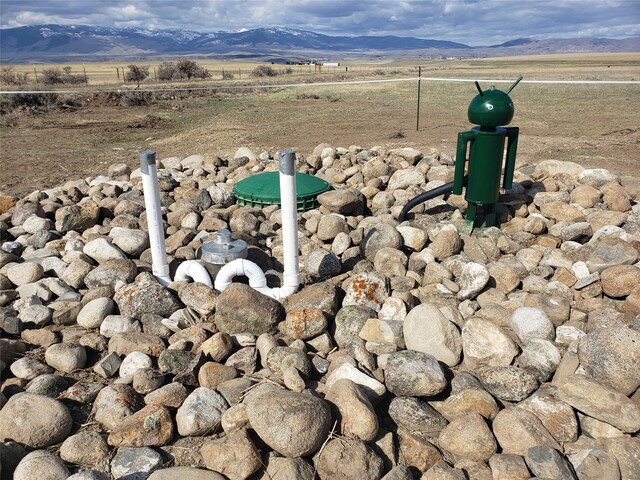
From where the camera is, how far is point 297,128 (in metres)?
14.1

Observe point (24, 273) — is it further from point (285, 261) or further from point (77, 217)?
point (285, 261)

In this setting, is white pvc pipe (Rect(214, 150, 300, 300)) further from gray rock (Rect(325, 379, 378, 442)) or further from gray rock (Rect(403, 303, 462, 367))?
gray rock (Rect(325, 379, 378, 442))

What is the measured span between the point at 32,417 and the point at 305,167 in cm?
533

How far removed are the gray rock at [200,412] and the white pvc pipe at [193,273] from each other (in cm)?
137

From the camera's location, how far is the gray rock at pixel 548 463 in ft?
7.98

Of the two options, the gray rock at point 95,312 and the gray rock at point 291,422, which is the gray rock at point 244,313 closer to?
the gray rock at point 95,312

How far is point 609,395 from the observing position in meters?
2.81

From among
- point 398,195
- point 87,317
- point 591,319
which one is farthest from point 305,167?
point 591,319

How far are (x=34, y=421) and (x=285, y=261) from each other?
195 cm

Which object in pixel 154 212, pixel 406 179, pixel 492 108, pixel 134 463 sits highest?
pixel 492 108

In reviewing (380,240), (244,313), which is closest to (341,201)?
(380,240)

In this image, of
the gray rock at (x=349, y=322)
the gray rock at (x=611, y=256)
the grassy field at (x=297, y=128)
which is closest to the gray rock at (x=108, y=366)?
the gray rock at (x=349, y=322)

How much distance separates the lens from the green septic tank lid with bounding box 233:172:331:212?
237 inches

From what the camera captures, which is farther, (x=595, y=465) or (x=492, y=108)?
(x=492, y=108)
